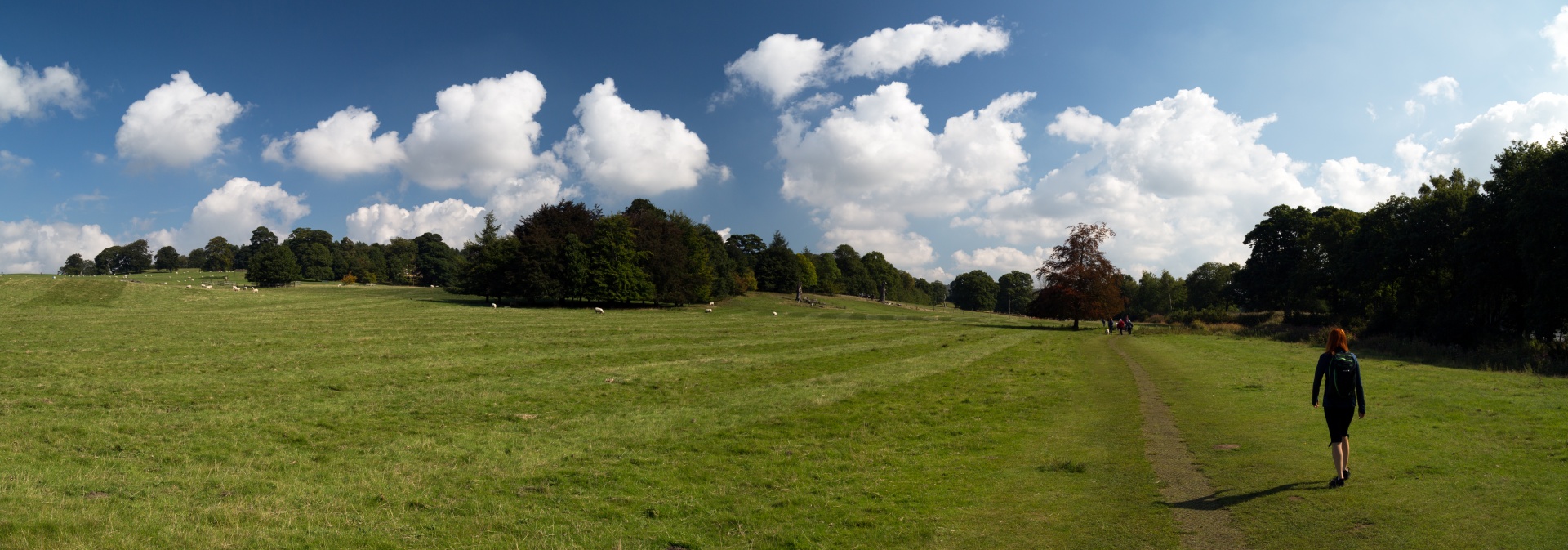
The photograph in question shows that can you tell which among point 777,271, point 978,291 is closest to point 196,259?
point 777,271

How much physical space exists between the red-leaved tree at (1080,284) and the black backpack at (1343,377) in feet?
174

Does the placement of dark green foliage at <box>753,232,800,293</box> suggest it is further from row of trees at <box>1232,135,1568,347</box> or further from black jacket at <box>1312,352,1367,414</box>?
black jacket at <box>1312,352,1367,414</box>

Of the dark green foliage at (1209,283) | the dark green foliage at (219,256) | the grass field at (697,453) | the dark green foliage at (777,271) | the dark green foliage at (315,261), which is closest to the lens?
the grass field at (697,453)

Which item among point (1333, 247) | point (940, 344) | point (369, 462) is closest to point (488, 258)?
point (940, 344)

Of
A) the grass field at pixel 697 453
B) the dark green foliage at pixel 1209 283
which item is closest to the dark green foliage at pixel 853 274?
the dark green foliage at pixel 1209 283

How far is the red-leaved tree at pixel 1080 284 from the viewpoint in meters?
59.8

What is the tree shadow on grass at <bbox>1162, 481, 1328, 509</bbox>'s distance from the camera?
8.84 metres

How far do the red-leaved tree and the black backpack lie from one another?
53126mm

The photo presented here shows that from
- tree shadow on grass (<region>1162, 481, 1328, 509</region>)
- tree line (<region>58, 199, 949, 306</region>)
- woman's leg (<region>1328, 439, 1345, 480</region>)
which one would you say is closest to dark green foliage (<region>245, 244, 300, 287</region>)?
tree line (<region>58, 199, 949, 306</region>)

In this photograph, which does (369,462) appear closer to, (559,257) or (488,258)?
(559,257)

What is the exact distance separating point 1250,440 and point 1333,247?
69.6m

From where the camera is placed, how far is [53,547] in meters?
6.55

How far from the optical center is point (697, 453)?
12.4m

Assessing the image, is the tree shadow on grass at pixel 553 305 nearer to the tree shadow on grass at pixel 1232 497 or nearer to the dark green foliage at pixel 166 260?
the tree shadow on grass at pixel 1232 497
